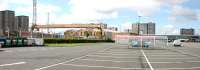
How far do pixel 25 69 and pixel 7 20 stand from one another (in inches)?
5461

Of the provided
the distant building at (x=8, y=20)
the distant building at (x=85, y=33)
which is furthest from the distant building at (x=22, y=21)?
the distant building at (x=85, y=33)

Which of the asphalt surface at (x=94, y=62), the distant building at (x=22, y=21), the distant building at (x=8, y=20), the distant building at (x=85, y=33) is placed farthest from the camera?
the distant building at (x=22, y=21)

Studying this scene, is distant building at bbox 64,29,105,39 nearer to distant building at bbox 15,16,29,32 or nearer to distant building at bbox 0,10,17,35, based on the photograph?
distant building at bbox 15,16,29,32

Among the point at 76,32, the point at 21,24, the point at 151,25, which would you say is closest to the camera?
the point at 21,24

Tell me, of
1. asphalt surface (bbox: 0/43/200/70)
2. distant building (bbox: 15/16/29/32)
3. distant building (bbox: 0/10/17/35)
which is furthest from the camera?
distant building (bbox: 15/16/29/32)

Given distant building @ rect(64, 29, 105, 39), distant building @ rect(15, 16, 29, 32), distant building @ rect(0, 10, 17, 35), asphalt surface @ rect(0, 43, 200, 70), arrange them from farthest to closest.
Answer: distant building @ rect(15, 16, 29, 32)
distant building @ rect(64, 29, 105, 39)
distant building @ rect(0, 10, 17, 35)
asphalt surface @ rect(0, 43, 200, 70)

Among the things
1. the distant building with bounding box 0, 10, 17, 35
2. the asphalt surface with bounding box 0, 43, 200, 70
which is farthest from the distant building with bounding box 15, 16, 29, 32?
the asphalt surface with bounding box 0, 43, 200, 70

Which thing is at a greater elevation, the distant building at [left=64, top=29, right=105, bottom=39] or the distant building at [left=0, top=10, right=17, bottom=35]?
the distant building at [left=0, top=10, right=17, bottom=35]

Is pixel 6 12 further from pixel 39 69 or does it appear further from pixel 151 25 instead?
pixel 39 69

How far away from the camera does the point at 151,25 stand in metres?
196

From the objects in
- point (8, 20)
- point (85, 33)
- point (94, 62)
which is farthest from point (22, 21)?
point (94, 62)

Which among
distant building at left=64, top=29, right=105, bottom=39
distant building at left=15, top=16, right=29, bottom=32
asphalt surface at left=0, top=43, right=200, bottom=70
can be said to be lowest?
asphalt surface at left=0, top=43, right=200, bottom=70

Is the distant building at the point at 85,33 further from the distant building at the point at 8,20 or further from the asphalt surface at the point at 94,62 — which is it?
the asphalt surface at the point at 94,62

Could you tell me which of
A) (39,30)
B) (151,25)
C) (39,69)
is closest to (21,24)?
(39,30)
